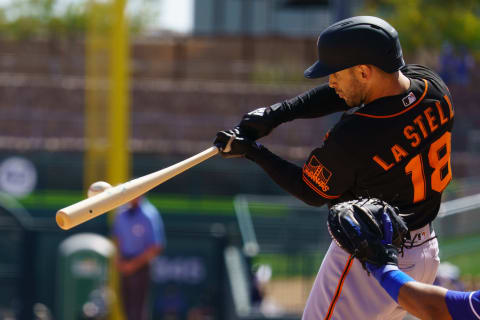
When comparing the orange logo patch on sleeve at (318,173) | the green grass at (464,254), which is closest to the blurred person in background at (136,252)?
the green grass at (464,254)

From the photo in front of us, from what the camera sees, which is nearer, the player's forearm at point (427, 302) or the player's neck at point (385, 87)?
the player's forearm at point (427, 302)

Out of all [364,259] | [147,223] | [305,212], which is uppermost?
[364,259]

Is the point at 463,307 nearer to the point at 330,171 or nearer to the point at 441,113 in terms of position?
the point at 330,171

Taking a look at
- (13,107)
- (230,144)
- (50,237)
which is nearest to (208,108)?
(13,107)

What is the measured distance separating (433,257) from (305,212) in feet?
28.3

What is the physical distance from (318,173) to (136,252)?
5550mm

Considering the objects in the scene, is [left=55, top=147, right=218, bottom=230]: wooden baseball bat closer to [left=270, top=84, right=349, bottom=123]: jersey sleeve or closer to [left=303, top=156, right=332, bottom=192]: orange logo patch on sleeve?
[left=270, top=84, right=349, bottom=123]: jersey sleeve

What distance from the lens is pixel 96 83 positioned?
1027 centimetres

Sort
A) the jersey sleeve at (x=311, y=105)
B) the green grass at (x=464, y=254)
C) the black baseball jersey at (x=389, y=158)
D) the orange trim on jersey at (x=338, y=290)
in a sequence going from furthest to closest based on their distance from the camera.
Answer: the green grass at (x=464, y=254)
the jersey sleeve at (x=311, y=105)
the orange trim on jersey at (x=338, y=290)
the black baseball jersey at (x=389, y=158)

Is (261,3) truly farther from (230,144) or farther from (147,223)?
(230,144)

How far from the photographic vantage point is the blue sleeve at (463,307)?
254 cm

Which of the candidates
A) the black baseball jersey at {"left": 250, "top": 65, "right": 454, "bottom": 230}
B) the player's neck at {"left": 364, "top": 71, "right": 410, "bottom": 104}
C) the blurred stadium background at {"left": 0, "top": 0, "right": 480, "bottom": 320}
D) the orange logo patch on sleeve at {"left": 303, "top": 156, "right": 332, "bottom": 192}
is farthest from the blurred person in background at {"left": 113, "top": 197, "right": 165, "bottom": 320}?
the player's neck at {"left": 364, "top": 71, "right": 410, "bottom": 104}

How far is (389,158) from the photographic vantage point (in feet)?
10.3

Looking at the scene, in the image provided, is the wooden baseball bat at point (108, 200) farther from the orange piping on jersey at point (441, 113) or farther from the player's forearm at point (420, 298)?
the player's forearm at point (420, 298)
